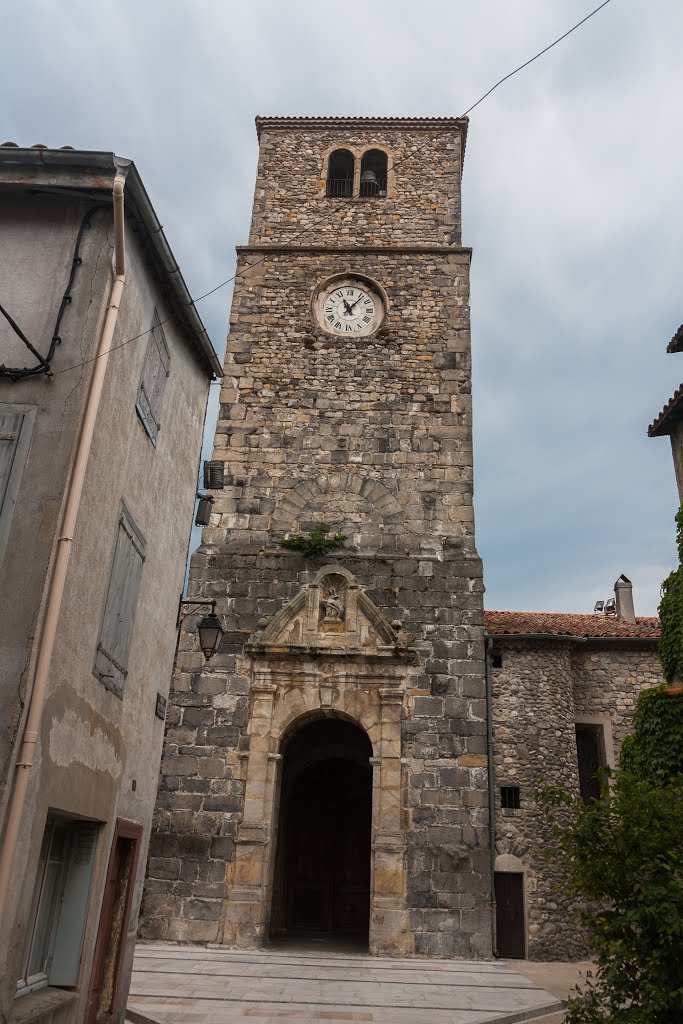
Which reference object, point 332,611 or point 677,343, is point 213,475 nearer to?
point 332,611

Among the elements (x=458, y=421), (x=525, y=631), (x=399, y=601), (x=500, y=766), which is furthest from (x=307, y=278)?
(x=500, y=766)

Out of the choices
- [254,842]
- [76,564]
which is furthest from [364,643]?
[76,564]

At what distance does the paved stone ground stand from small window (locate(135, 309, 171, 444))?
494 cm

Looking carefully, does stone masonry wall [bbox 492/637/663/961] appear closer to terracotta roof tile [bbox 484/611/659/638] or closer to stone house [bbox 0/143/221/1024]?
terracotta roof tile [bbox 484/611/659/638]

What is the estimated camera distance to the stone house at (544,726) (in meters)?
12.8

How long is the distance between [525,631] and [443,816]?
13.8 ft

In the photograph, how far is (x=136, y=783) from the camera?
6.87 metres

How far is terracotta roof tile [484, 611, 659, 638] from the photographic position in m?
14.5

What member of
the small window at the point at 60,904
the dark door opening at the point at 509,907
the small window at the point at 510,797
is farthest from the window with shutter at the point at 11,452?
the dark door opening at the point at 509,907

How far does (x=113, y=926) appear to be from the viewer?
248 inches

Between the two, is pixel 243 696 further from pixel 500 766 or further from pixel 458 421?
pixel 458 421

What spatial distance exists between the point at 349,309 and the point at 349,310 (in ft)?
0.07

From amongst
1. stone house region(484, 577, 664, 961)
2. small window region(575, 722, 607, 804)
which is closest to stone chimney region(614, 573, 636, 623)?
stone house region(484, 577, 664, 961)

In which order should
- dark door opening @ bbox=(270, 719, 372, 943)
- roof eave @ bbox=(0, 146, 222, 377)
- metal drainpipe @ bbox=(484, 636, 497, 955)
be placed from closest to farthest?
roof eave @ bbox=(0, 146, 222, 377), metal drainpipe @ bbox=(484, 636, 497, 955), dark door opening @ bbox=(270, 719, 372, 943)
